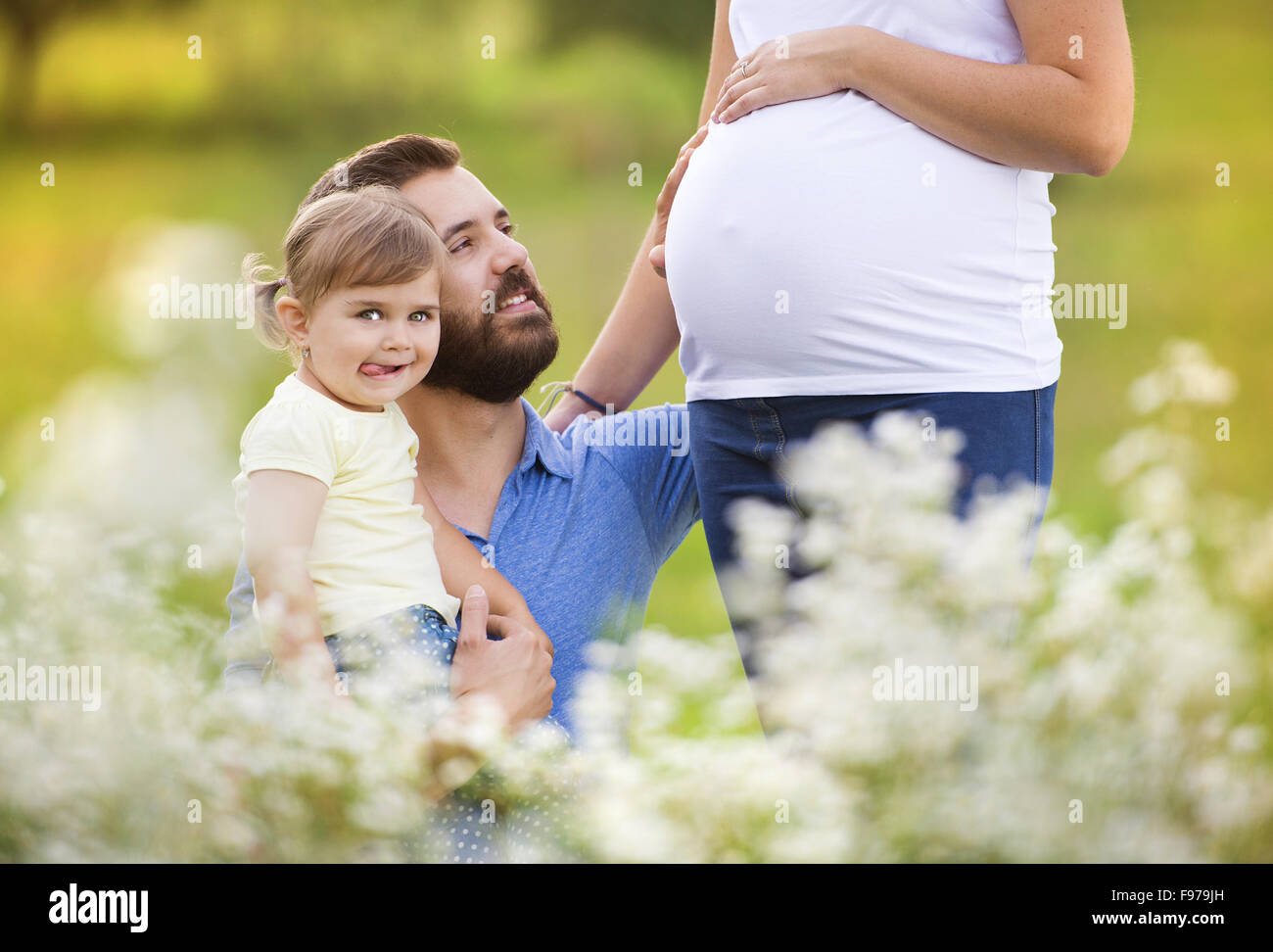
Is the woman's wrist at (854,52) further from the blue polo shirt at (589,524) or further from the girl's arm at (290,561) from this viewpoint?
the girl's arm at (290,561)

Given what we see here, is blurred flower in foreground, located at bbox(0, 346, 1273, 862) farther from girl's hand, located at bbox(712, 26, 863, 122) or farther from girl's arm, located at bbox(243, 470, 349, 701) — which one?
girl's hand, located at bbox(712, 26, 863, 122)

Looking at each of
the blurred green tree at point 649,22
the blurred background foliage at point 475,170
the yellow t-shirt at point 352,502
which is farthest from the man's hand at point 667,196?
the blurred green tree at point 649,22

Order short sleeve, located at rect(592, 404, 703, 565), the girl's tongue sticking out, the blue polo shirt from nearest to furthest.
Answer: the girl's tongue sticking out, the blue polo shirt, short sleeve, located at rect(592, 404, 703, 565)

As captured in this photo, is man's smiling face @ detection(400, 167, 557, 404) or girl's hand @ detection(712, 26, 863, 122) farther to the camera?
man's smiling face @ detection(400, 167, 557, 404)

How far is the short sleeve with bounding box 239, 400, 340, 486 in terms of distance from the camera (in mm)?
1293

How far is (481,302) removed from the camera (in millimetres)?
1557

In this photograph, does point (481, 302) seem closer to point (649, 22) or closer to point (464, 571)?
point (464, 571)

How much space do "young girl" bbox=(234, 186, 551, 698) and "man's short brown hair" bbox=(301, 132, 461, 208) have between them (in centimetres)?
15

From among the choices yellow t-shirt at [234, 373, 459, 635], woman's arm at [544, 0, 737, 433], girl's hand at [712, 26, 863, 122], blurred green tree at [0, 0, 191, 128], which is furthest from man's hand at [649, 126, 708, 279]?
blurred green tree at [0, 0, 191, 128]

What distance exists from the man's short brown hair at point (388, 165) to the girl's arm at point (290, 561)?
1.55 feet
